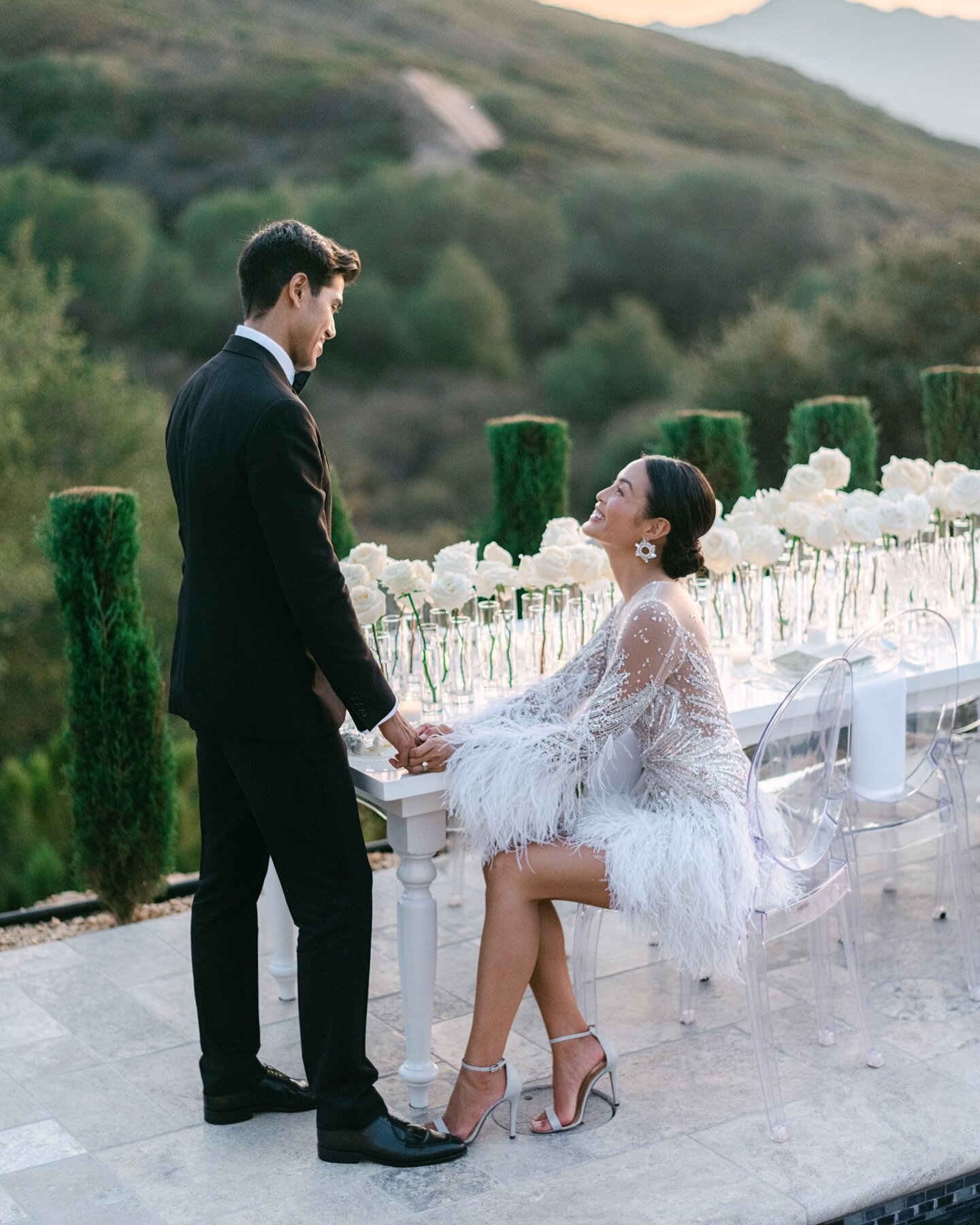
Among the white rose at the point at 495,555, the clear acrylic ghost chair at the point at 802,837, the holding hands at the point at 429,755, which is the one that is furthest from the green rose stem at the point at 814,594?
the holding hands at the point at 429,755

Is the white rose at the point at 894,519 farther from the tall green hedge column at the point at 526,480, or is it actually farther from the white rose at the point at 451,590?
the tall green hedge column at the point at 526,480

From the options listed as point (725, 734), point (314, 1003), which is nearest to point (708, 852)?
point (725, 734)

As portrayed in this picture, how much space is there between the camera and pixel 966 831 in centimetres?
385

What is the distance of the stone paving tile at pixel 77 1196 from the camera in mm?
2797

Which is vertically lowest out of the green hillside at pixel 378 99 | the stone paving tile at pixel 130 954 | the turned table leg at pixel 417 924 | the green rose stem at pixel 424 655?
the stone paving tile at pixel 130 954

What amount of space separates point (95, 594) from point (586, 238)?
57.8ft

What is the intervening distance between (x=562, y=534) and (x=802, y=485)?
90 centimetres

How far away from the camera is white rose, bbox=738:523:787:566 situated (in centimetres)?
375

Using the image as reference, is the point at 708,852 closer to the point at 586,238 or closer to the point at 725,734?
the point at 725,734

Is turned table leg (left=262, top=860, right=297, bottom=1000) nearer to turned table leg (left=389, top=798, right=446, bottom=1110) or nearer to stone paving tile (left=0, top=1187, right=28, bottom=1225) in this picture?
turned table leg (left=389, top=798, right=446, bottom=1110)

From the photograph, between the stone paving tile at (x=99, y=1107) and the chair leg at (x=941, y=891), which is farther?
the chair leg at (x=941, y=891)

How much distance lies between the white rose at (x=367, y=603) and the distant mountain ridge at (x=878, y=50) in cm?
1696

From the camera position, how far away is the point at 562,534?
12.5 ft

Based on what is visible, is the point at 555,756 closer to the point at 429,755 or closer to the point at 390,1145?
the point at 429,755
